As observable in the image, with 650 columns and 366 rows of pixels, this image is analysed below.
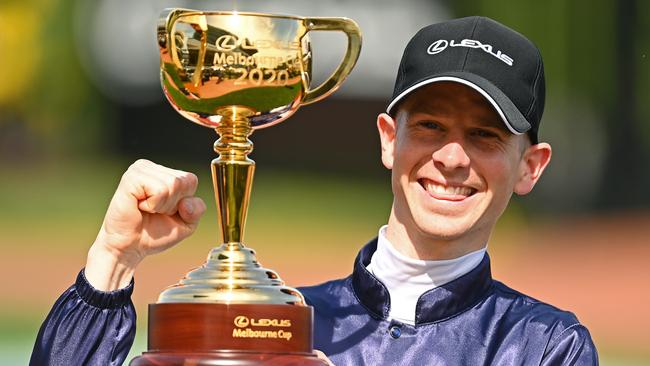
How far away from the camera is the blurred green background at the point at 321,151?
990 cm

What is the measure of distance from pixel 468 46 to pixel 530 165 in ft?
0.98

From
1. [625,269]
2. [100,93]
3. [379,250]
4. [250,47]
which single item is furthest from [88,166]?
A: [250,47]

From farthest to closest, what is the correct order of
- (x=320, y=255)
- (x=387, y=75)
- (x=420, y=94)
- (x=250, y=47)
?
(x=320, y=255) → (x=387, y=75) → (x=420, y=94) → (x=250, y=47)

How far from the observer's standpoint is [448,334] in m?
2.74

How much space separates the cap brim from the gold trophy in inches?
15.1

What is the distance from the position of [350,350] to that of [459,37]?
0.63m

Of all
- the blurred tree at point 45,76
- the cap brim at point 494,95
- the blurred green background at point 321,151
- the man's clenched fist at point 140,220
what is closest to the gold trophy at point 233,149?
the man's clenched fist at point 140,220

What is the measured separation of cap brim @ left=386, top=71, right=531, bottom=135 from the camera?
2.56 meters

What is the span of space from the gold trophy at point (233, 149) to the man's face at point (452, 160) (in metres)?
0.44

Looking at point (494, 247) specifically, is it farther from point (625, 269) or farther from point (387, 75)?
point (387, 75)

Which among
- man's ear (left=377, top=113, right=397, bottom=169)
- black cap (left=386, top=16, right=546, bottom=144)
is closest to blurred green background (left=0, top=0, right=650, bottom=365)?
man's ear (left=377, top=113, right=397, bottom=169)

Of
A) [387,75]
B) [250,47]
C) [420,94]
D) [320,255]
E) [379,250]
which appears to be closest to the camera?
[250,47]

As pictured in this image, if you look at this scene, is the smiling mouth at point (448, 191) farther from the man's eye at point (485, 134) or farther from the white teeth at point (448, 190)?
the man's eye at point (485, 134)

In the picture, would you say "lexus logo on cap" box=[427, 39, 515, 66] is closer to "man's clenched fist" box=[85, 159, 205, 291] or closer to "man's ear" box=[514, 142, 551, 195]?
"man's ear" box=[514, 142, 551, 195]
